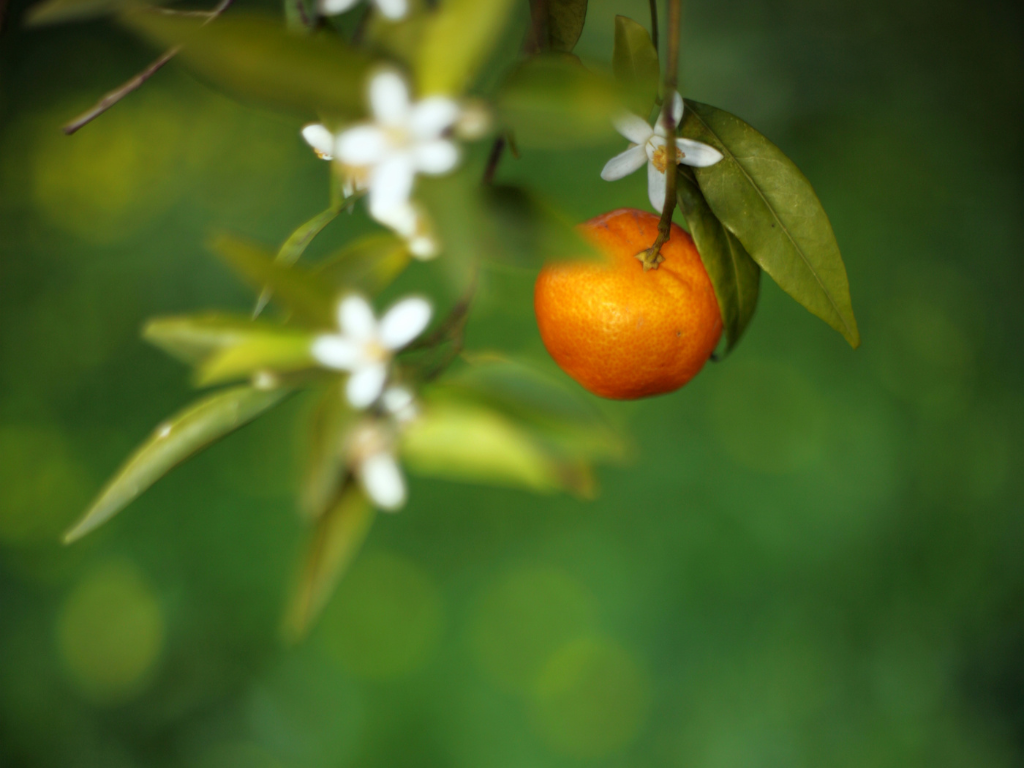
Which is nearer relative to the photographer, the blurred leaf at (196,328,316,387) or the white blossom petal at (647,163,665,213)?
the blurred leaf at (196,328,316,387)

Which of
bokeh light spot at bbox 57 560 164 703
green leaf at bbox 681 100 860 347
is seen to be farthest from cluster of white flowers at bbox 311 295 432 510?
bokeh light spot at bbox 57 560 164 703

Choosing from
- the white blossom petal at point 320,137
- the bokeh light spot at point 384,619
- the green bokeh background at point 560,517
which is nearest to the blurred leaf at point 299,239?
the white blossom petal at point 320,137

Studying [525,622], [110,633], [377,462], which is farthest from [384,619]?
[377,462]

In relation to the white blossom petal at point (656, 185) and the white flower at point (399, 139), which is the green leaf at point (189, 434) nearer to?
the white flower at point (399, 139)

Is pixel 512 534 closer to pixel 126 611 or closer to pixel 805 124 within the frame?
pixel 126 611

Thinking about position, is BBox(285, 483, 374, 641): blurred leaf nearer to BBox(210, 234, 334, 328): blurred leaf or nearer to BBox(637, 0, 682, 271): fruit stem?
BBox(210, 234, 334, 328): blurred leaf

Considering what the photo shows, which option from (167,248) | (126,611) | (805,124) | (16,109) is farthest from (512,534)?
(16,109)

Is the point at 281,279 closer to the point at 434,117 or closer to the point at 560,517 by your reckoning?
the point at 434,117
